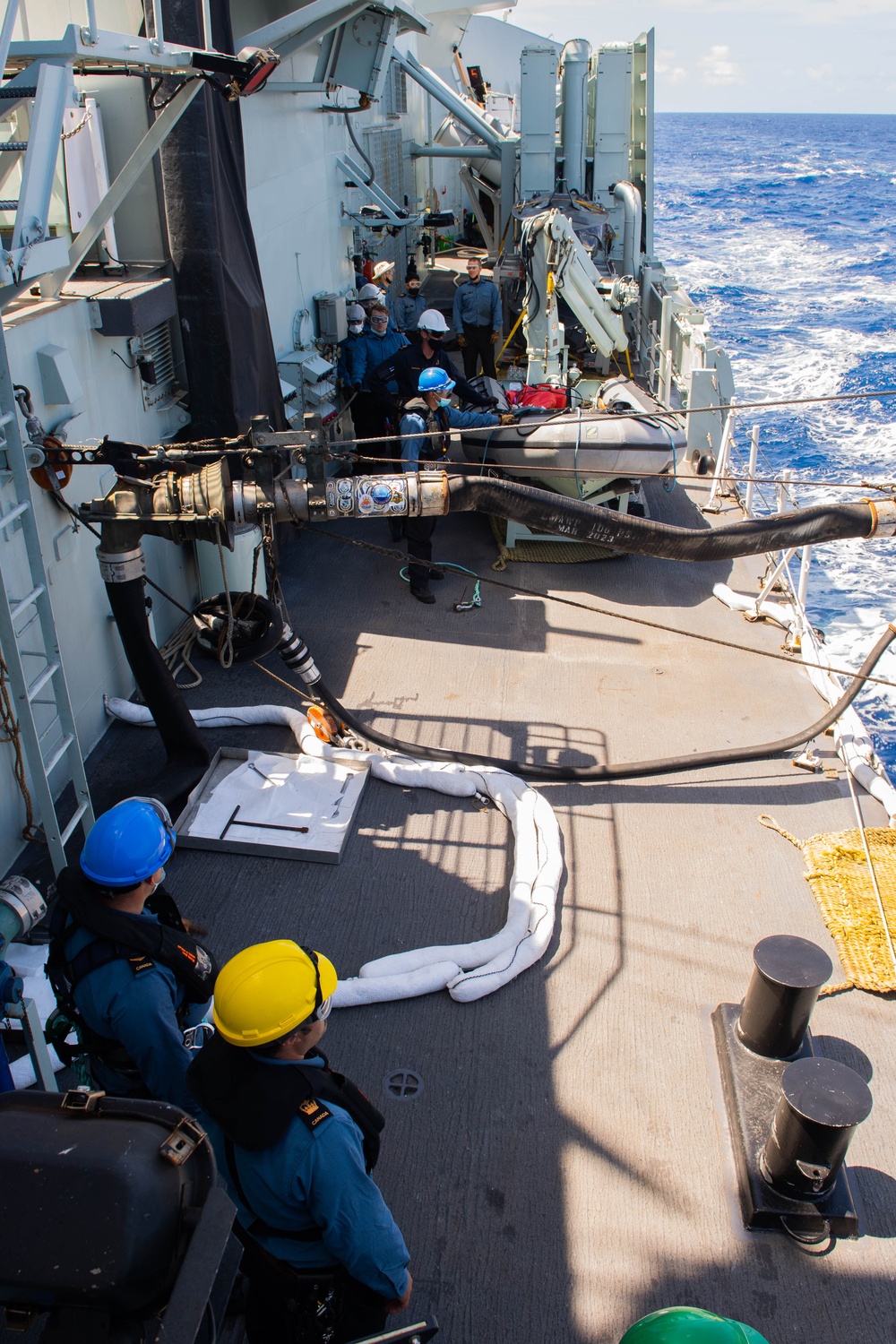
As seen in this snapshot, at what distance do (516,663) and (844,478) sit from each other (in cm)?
982

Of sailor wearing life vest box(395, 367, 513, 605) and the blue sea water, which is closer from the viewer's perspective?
sailor wearing life vest box(395, 367, 513, 605)

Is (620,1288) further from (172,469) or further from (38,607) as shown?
(172,469)

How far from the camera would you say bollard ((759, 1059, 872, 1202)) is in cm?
305

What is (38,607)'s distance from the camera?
168 inches

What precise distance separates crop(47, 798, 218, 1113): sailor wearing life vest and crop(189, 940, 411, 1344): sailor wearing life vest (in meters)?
0.54

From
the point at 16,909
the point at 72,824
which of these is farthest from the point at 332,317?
the point at 16,909

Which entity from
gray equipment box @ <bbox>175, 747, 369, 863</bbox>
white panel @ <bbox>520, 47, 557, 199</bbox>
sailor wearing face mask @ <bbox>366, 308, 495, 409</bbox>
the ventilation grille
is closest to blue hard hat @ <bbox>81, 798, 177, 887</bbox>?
gray equipment box @ <bbox>175, 747, 369, 863</bbox>

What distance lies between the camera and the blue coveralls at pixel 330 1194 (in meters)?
2.06

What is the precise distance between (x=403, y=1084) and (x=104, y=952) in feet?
5.20

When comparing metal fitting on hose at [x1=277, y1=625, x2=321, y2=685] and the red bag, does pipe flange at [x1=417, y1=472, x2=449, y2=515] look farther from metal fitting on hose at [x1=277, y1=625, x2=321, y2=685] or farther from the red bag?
the red bag

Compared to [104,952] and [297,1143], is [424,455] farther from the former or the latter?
[297,1143]

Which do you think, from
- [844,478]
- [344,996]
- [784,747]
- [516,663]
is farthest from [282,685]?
[844,478]

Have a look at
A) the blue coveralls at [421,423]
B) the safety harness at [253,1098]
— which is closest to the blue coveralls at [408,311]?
the blue coveralls at [421,423]

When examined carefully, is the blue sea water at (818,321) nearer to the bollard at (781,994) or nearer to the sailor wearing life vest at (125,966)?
the bollard at (781,994)
